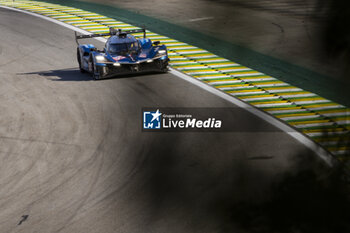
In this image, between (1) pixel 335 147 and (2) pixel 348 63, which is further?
(1) pixel 335 147

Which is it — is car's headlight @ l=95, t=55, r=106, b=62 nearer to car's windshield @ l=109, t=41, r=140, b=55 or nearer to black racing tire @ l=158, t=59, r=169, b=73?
car's windshield @ l=109, t=41, r=140, b=55

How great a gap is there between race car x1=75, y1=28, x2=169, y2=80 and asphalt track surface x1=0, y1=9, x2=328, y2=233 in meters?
0.48

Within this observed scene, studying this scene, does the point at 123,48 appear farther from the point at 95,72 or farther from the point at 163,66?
the point at 163,66

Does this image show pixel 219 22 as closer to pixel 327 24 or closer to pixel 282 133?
pixel 327 24

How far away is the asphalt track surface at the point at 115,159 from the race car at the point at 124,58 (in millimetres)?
478

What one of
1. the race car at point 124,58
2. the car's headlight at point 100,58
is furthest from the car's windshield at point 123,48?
the car's headlight at point 100,58

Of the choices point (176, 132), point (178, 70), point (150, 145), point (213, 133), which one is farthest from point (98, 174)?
point (178, 70)

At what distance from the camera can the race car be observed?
17672 mm

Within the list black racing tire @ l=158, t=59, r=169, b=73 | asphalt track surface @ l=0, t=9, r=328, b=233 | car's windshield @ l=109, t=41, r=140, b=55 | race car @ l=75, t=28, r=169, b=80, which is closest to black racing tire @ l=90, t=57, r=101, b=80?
race car @ l=75, t=28, r=169, b=80

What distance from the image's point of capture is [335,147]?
90.6 inches

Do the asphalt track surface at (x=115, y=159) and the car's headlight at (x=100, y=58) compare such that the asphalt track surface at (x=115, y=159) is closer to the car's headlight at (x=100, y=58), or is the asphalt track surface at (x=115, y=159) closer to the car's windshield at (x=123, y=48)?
the car's headlight at (x=100, y=58)

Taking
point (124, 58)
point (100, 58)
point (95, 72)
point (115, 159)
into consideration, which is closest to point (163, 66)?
point (124, 58)

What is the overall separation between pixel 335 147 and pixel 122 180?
321 inches

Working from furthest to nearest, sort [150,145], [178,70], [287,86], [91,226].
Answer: [178,70] → [287,86] → [150,145] → [91,226]
